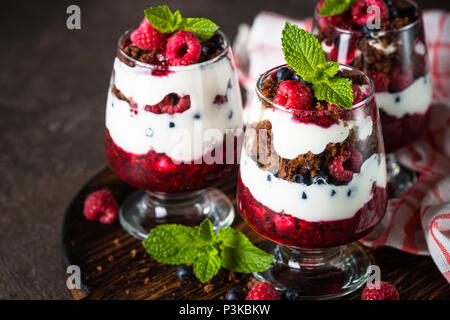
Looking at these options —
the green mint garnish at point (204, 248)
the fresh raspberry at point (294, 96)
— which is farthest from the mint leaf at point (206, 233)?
the fresh raspberry at point (294, 96)

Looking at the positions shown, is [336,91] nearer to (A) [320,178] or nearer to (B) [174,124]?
(A) [320,178]

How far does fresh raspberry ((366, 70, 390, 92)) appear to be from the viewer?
4.74ft

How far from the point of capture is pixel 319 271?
136 centimetres

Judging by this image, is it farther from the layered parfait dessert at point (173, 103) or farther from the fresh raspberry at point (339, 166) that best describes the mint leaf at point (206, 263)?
→ the fresh raspberry at point (339, 166)

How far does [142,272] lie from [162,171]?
220mm

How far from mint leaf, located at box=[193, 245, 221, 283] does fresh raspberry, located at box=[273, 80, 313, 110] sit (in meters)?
0.35

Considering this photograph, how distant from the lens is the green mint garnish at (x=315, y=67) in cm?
110

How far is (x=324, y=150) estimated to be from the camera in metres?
1.11
